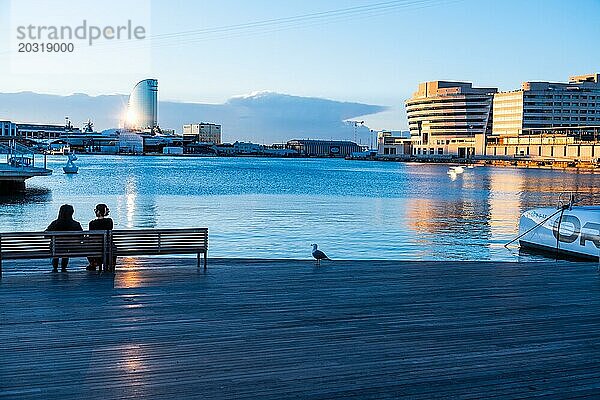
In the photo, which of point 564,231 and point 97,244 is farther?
point 564,231

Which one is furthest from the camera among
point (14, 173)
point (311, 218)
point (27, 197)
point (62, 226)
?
point (14, 173)

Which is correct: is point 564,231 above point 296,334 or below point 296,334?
below

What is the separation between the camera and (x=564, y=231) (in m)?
26.0

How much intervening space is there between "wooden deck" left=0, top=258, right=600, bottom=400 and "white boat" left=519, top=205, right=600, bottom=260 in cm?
1147

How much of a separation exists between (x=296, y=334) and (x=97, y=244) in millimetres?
5690

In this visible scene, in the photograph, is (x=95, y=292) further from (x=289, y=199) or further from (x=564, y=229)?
(x=289, y=199)

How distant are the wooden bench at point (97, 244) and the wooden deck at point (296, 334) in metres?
0.40

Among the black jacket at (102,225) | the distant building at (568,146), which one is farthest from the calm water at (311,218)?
the distant building at (568,146)

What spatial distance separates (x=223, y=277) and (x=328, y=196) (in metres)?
54.1

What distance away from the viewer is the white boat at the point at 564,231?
2434cm

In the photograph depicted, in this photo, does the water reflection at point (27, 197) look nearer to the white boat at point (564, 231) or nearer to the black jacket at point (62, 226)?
the white boat at point (564, 231)

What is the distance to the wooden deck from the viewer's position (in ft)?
22.1

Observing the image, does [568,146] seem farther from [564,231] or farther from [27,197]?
[564,231]

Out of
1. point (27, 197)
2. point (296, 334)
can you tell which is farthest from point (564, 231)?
point (27, 197)
